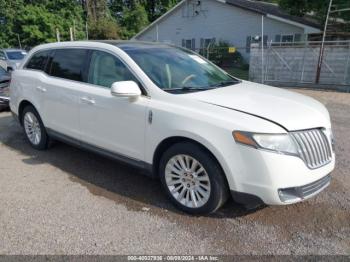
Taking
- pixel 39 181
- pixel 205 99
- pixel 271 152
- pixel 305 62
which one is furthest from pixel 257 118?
pixel 305 62

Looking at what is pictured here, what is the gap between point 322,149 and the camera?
3.21 metres

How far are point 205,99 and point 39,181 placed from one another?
2.49m

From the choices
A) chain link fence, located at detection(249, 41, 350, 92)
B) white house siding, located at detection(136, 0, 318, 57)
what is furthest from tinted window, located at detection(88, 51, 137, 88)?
white house siding, located at detection(136, 0, 318, 57)

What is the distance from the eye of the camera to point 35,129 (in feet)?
17.9

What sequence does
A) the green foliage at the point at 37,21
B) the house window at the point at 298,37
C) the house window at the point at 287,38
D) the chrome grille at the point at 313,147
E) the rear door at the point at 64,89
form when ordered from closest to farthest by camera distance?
1. the chrome grille at the point at 313,147
2. the rear door at the point at 64,89
3. the house window at the point at 298,37
4. the house window at the point at 287,38
5. the green foliage at the point at 37,21

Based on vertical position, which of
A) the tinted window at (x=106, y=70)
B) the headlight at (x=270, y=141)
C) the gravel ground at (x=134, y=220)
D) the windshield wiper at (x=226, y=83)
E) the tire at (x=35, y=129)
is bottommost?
the gravel ground at (x=134, y=220)

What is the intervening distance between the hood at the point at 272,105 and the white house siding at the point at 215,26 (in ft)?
62.8

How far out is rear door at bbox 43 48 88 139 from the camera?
443 centimetres

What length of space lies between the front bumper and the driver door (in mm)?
1240

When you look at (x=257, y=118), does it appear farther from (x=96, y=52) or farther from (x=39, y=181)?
(x=39, y=181)

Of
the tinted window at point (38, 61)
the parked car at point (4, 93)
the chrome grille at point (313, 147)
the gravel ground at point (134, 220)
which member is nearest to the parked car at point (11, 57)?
the parked car at point (4, 93)

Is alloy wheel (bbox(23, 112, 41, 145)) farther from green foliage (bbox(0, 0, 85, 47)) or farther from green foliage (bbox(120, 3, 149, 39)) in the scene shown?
green foliage (bbox(120, 3, 149, 39))

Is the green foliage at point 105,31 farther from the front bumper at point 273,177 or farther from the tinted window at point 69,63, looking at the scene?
the front bumper at point 273,177

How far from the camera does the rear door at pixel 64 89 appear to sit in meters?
4.43
